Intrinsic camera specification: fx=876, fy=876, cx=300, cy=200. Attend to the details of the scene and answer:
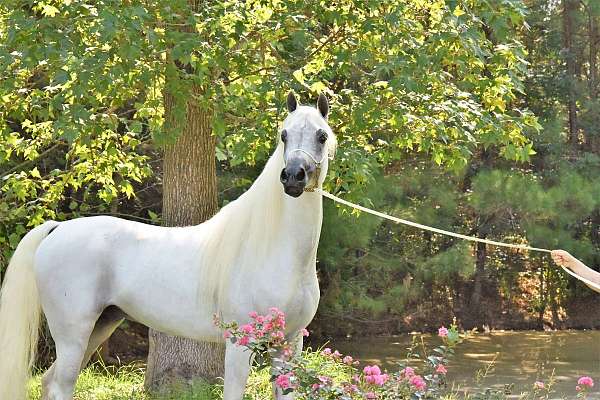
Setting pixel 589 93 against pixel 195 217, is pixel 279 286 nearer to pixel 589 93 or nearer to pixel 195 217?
pixel 195 217

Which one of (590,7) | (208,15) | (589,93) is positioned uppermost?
(590,7)

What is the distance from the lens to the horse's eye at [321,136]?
12.5ft

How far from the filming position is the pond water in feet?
30.1

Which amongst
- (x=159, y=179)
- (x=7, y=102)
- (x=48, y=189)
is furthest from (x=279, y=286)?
(x=159, y=179)

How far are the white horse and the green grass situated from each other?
96 cm

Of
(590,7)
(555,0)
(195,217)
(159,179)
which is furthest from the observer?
(555,0)

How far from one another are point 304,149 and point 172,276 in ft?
3.42

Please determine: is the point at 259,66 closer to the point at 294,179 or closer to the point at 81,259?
the point at 81,259

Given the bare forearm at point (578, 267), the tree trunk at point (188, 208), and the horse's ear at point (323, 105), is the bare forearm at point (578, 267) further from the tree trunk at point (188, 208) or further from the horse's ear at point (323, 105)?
the tree trunk at point (188, 208)

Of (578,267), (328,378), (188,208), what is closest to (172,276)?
(328,378)

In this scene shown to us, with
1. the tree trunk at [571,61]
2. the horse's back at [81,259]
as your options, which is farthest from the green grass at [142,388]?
the tree trunk at [571,61]

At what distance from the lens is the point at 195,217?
6043mm

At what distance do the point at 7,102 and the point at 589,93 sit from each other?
10111 millimetres

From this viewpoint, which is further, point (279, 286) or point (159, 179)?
point (159, 179)
